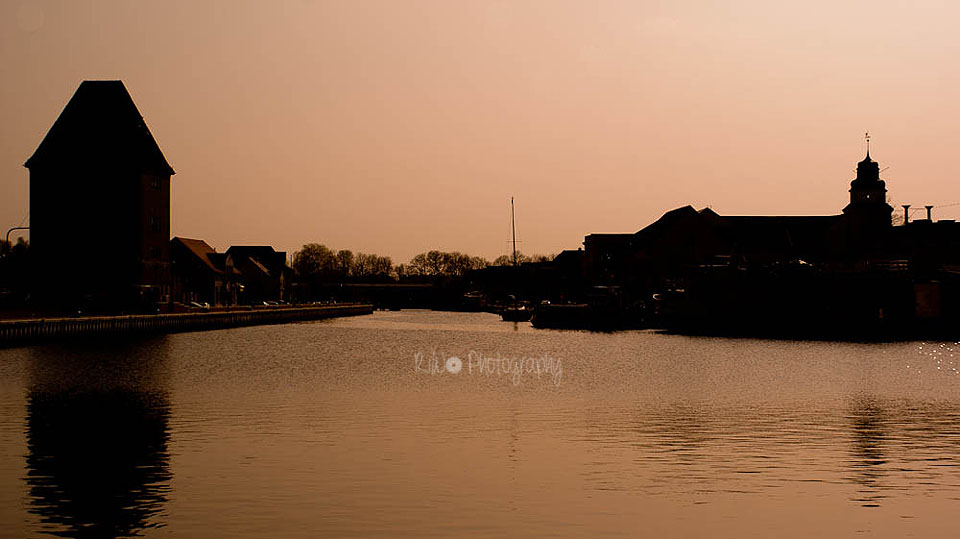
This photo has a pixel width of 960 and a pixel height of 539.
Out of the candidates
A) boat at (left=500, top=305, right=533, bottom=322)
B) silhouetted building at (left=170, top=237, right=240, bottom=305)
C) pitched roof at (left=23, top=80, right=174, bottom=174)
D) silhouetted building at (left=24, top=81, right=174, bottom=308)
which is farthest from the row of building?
silhouetted building at (left=170, top=237, right=240, bottom=305)

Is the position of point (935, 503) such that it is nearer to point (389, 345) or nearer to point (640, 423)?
point (640, 423)

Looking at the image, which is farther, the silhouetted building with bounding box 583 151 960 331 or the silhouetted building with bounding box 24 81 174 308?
the silhouetted building with bounding box 24 81 174 308

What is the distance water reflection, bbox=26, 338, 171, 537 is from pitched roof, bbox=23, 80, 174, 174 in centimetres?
6505

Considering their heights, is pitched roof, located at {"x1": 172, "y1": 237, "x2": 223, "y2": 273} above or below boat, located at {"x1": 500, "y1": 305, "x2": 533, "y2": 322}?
above

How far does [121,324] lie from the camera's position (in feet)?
322

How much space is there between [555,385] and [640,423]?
46.1 ft

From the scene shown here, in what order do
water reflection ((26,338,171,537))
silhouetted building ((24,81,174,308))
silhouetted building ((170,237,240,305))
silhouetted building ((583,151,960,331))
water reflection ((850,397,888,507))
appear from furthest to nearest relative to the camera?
1. silhouetted building ((170,237,240,305))
2. silhouetted building ((24,81,174,308))
3. silhouetted building ((583,151,960,331))
4. water reflection ((850,397,888,507))
5. water reflection ((26,338,171,537))

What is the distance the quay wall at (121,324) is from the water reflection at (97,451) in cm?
2762

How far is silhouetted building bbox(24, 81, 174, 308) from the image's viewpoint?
114m

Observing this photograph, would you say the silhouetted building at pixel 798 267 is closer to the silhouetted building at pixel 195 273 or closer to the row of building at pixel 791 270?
the row of building at pixel 791 270

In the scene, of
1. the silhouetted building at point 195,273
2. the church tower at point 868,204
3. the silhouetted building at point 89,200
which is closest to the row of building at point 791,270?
the church tower at point 868,204

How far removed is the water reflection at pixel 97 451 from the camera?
19.8 metres

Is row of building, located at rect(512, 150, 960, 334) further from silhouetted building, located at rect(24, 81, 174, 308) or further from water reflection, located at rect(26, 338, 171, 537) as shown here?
water reflection, located at rect(26, 338, 171, 537)

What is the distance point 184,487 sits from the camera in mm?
22625
